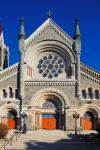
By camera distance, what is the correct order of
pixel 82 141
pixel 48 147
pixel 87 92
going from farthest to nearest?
pixel 87 92, pixel 82 141, pixel 48 147

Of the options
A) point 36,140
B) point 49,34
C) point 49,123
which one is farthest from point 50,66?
point 36,140

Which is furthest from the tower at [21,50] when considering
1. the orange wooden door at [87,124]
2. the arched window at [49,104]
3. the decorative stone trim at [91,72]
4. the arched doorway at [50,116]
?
the orange wooden door at [87,124]

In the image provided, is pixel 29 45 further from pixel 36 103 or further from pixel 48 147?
pixel 48 147

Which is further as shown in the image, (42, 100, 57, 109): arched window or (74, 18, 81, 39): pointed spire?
(74, 18, 81, 39): pointed spire

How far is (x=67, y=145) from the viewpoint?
3069 centimetres

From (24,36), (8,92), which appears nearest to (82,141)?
(8,92)

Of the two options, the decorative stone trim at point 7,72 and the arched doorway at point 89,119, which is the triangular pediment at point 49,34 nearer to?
the decorative stone trim at point 7,72

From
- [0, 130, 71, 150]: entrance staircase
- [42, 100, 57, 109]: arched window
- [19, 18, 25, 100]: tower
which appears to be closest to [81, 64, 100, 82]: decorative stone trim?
[42, 100, 57, 109]: arched window

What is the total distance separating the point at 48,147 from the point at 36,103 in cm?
1318

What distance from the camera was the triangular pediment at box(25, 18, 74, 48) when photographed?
Result: 145ft

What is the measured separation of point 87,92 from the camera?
42.6 meters

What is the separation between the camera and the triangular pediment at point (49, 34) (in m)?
44.2

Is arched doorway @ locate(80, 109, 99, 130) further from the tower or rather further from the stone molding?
the stone molding

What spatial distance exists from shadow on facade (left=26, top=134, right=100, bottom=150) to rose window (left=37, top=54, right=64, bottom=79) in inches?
483
